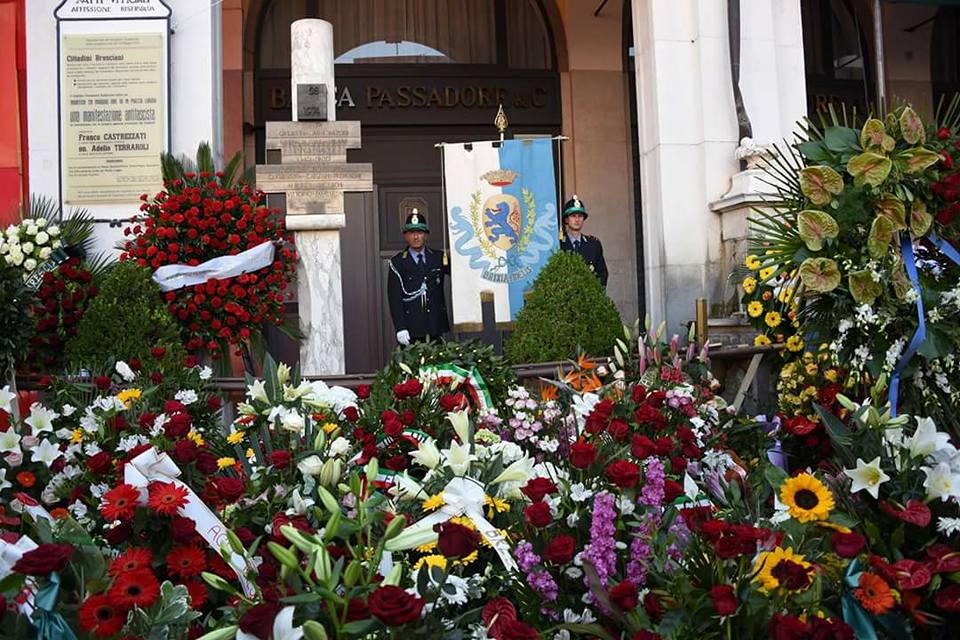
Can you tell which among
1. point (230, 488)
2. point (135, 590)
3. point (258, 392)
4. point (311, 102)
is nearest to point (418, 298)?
point (311, 102)

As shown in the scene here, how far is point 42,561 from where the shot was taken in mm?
1519

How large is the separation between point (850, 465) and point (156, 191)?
6488mm

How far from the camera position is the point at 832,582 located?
1.89 m

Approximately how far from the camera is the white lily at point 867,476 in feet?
6.54

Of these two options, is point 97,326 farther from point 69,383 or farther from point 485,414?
point 485,414

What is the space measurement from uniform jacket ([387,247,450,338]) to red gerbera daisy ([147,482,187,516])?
6.00 m

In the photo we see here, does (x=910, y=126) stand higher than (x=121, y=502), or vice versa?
(x=910, y=126)

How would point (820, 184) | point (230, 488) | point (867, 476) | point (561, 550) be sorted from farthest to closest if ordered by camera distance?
point (820, 184) < point (230, 488) < point (867, 476) < point (561, 550)

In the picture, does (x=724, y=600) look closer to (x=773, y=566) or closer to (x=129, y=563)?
(x=773, y=566)

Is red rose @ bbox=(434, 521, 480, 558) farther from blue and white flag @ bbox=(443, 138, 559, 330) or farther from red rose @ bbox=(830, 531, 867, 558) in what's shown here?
blue and white flag @ bbox=(443, 138, 559, 330)

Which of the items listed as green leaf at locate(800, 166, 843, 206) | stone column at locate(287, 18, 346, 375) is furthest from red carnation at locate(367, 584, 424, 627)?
stone column at locate(287, 18, 346, 375)

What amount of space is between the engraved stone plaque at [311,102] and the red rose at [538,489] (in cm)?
539

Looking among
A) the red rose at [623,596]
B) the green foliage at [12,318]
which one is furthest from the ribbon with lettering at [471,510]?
the green foliage at [12,318]

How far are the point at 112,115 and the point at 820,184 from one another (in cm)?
618
